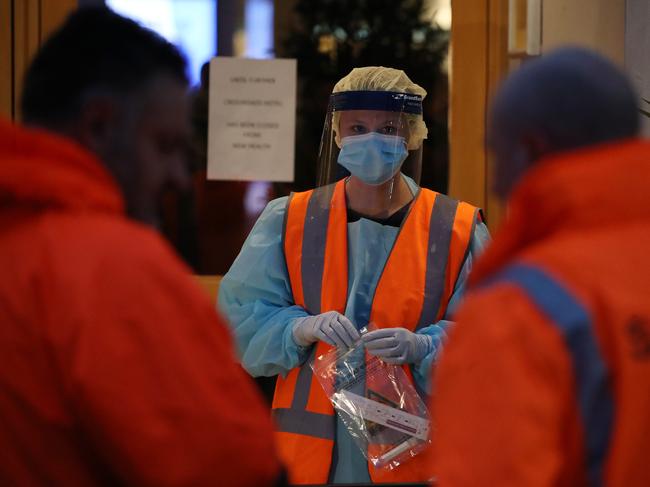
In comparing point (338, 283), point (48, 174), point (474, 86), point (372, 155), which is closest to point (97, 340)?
point (48, 174)

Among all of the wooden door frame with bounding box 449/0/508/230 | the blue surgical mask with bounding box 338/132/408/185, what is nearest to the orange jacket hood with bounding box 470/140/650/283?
the blue surgical mask with bounding box 338/132/408/185

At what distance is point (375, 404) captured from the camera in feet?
7.22

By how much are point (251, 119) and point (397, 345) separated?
1169 millimetres

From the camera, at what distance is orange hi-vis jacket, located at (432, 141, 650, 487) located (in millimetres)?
1069

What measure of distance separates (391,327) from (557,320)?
3.97 feet

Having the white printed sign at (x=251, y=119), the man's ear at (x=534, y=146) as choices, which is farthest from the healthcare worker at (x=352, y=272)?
the man's ear at (x=534, y=146)

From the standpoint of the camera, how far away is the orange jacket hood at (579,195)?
1129 mm

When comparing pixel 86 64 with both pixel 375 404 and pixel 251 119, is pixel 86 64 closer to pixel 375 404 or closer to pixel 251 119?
pixel 375 404

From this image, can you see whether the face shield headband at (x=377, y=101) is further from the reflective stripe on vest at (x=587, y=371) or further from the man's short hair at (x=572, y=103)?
the reflective stripe on vest at (x=587, y=371)

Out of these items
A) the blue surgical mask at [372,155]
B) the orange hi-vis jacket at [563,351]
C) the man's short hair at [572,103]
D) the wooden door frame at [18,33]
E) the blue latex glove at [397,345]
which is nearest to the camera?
the orange hi-vis jacket at [563,351]

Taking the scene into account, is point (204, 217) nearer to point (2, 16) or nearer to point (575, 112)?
point (2, 16)

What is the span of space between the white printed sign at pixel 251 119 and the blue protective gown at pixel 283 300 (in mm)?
696

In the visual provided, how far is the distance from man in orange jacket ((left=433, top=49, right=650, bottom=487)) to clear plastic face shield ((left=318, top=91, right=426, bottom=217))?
3.90ft

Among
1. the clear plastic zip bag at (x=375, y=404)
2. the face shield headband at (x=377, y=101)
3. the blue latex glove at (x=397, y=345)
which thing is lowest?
the clear plastic zip bag at (x=375, y=404)
